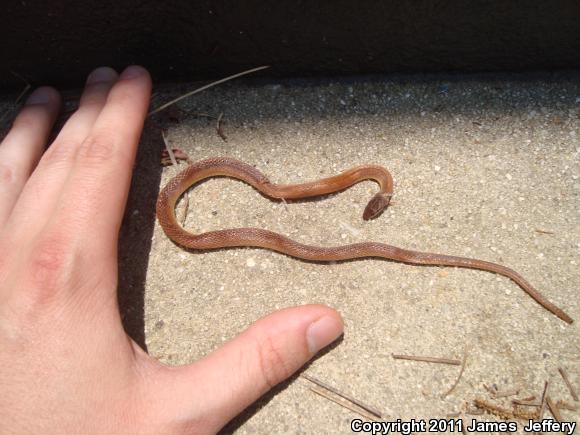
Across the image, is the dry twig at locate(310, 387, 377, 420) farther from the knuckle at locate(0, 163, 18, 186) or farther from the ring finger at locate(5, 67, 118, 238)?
the knuckle at locate(0, 163, 18, 186)

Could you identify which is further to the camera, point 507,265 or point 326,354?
point 507,265

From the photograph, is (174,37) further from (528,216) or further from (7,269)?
(528,216)

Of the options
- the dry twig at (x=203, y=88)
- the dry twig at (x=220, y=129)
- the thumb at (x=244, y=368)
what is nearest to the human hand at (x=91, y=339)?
the thumb at (x=244, y=368)

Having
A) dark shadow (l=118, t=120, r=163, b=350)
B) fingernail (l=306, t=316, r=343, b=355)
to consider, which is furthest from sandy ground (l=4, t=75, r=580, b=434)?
fingernail (l=306, t=316, r=343, b=355)

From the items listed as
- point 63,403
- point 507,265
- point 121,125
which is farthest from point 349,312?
point 121,125

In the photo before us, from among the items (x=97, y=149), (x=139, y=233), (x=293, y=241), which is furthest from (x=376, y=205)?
(x=97, y=149)

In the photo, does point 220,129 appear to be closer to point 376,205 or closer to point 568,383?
point 376,205
